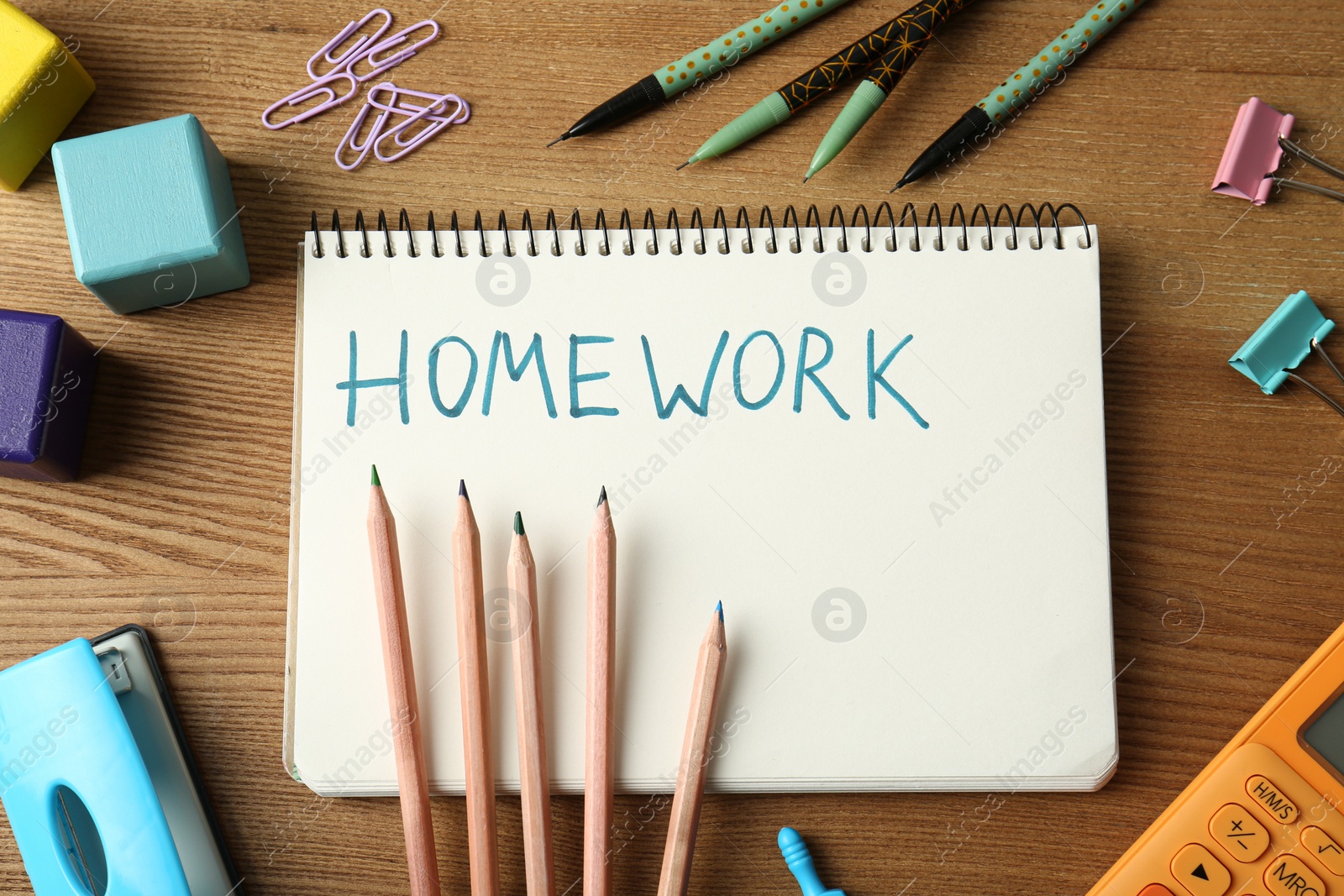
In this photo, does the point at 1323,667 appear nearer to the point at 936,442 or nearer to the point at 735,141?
the point at 936,442

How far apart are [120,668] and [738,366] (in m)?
0.41

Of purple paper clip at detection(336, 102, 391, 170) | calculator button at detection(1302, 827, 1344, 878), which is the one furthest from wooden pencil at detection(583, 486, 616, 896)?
calculator button at detection(1302, 827, 1344, 878)

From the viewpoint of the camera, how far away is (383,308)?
532mm

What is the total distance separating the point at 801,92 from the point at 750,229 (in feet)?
0.31

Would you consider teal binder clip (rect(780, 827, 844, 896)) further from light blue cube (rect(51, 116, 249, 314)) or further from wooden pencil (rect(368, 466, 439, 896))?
light blue cube (rect(51, 116, 249, 314))

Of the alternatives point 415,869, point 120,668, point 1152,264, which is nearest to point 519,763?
point 415,869

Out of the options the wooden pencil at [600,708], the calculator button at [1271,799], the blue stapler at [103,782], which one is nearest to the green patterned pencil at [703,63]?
the wooden pencil at [600,708]

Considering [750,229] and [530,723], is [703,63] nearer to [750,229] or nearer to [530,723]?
[750,229]

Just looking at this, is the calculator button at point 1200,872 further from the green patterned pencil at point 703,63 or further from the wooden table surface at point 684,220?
the green patterned pencil at point 703,63

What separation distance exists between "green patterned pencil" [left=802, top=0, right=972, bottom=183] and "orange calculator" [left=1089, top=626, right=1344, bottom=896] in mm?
422

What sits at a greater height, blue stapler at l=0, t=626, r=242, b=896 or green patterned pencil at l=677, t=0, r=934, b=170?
green patterned pencil at l=677, t=0, r=934, b=170

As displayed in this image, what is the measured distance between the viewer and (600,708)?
48 centimetres

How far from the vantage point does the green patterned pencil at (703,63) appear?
55 cm

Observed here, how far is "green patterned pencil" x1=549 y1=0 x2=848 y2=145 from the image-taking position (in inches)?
21.5
